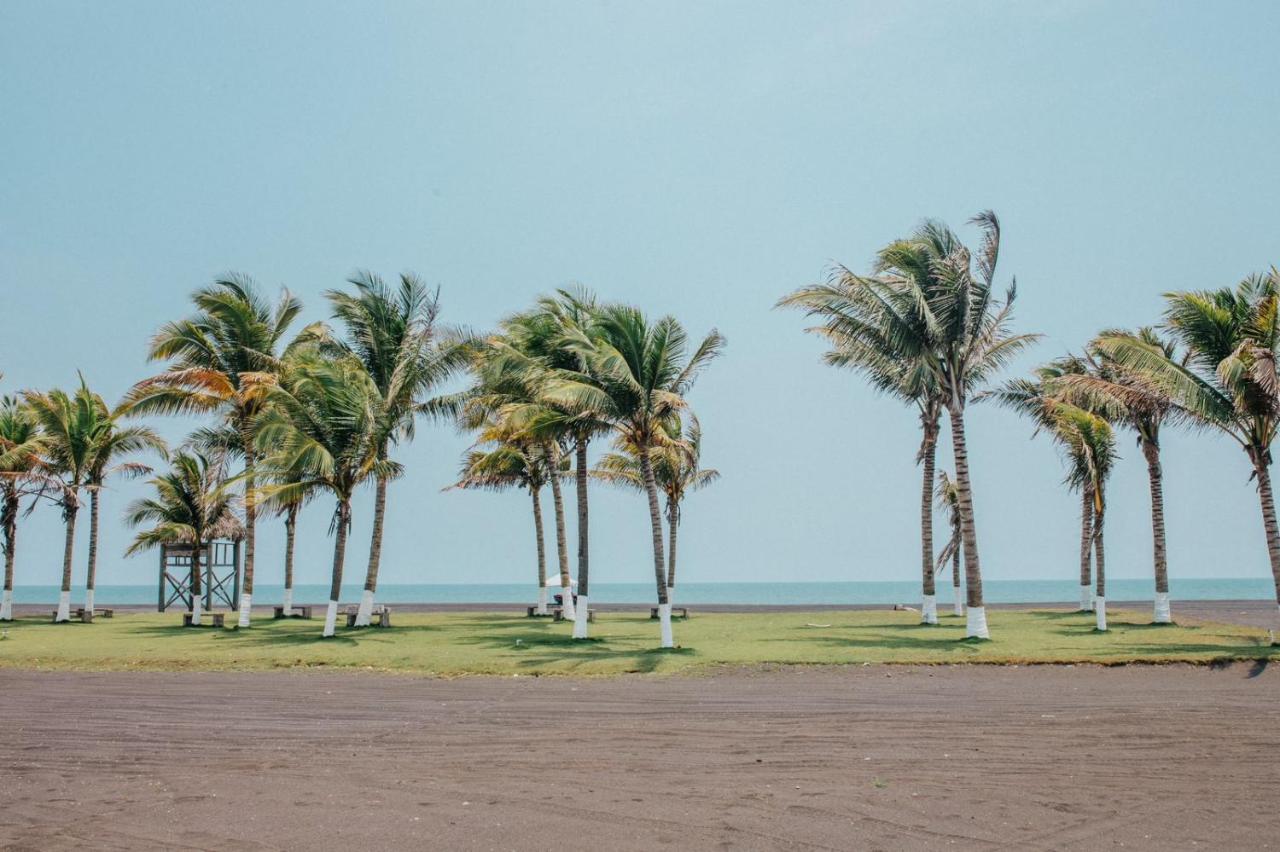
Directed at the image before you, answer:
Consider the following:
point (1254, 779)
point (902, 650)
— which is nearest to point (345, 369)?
point (902, 650)

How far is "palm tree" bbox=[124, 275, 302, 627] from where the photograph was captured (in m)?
29.4

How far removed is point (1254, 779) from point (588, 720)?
7.35 metres

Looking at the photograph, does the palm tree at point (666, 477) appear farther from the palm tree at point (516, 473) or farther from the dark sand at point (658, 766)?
the dark sand at point (658, 766)

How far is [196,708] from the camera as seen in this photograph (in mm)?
14000

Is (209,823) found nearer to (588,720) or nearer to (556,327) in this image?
(588,720)

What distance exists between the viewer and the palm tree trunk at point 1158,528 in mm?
27267

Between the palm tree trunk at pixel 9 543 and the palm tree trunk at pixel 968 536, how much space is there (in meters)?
33.0

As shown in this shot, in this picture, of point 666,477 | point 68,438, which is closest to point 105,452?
point 68,438

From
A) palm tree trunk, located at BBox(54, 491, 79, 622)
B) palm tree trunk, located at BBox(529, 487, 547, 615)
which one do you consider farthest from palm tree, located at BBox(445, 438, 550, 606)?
palm tree trunk, located at BBox(54, 491, 79, 622)

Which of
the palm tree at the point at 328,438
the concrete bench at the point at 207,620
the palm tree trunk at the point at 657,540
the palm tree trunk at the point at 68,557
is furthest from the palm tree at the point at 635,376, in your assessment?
the palm tree trunk at the point at 68,557

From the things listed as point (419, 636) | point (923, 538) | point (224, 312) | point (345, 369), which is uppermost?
point (224, 312)

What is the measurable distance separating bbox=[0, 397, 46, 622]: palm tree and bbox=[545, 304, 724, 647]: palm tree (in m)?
21.6

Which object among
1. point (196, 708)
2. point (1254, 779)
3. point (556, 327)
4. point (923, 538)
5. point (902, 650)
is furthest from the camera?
point (923, 538)

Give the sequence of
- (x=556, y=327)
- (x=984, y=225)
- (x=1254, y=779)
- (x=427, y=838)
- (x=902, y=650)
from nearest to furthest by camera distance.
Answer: (x=427, y=838) < (x=1254, y=779) < (x=902, y=650) < (x=984, y=225) < (x=556, y=327)
